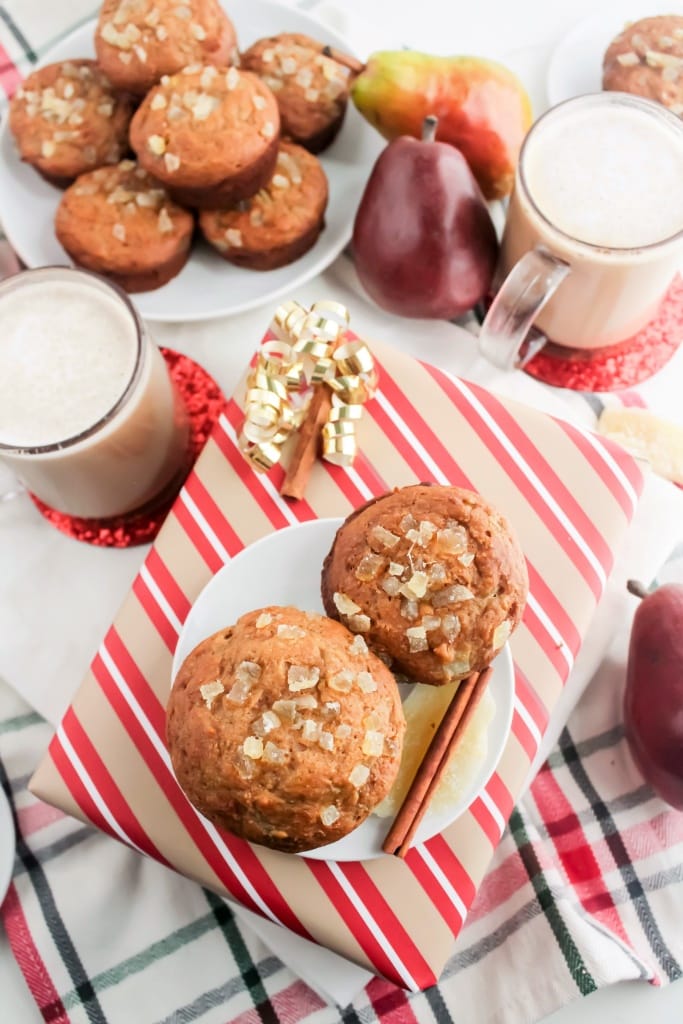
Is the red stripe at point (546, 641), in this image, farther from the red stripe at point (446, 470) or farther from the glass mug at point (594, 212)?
the glass mug at point (594, 212)

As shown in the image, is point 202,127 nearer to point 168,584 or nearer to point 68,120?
point 68,120

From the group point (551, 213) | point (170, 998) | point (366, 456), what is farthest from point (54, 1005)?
point (551, 213)

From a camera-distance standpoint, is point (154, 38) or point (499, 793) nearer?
point (499, 793)

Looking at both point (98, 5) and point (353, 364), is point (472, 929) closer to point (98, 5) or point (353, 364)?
point (353, 364)

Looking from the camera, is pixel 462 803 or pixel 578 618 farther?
pixel 578 618

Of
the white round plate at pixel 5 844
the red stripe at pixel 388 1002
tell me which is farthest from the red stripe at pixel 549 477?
the white round plate at pixel 5 844

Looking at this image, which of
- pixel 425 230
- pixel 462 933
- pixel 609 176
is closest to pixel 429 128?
pixel 425 230

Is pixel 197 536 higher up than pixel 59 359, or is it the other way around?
pixel 59 359
